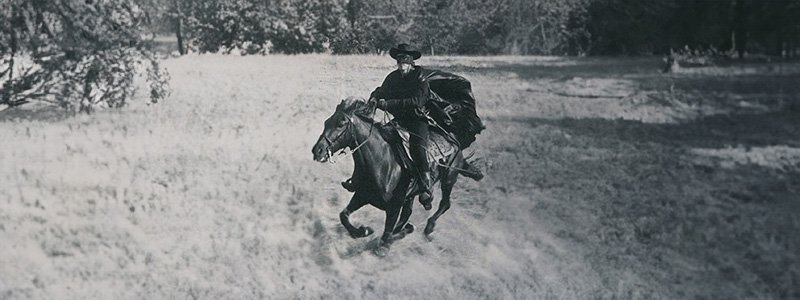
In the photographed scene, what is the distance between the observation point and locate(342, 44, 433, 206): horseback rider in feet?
19.0

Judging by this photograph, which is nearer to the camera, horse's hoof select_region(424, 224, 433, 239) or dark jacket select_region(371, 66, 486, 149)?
dark jacket select_region(371, 66, 486, 149)

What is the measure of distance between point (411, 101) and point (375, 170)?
622mm

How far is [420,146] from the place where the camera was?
596 cm

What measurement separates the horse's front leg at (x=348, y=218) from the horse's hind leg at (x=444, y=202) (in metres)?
0.50

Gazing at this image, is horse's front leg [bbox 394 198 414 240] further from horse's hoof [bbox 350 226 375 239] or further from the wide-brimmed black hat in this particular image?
the wide-brimmed black hat

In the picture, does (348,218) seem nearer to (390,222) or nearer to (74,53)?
(390,222)

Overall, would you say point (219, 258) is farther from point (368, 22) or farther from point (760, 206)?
point (760, 206)

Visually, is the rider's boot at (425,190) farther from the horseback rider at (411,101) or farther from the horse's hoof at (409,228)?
the horse's hoof at (409,228)

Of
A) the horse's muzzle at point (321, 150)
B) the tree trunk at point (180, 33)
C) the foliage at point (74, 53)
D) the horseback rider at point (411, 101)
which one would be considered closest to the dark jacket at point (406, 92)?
the horseback rider at point (411, 101)

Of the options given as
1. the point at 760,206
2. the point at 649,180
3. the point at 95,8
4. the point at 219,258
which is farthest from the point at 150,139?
the point at 760,206

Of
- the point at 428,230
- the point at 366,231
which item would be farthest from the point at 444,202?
the point at 366,231

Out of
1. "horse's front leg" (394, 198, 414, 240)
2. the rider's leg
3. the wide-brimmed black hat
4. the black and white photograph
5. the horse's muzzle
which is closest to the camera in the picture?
the horse's muzzle

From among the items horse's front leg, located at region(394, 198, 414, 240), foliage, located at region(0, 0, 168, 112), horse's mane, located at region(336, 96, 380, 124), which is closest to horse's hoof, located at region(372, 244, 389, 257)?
horse's front leg, located at region(394, 198, 414, 240)

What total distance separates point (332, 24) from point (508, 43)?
5.93 feet
